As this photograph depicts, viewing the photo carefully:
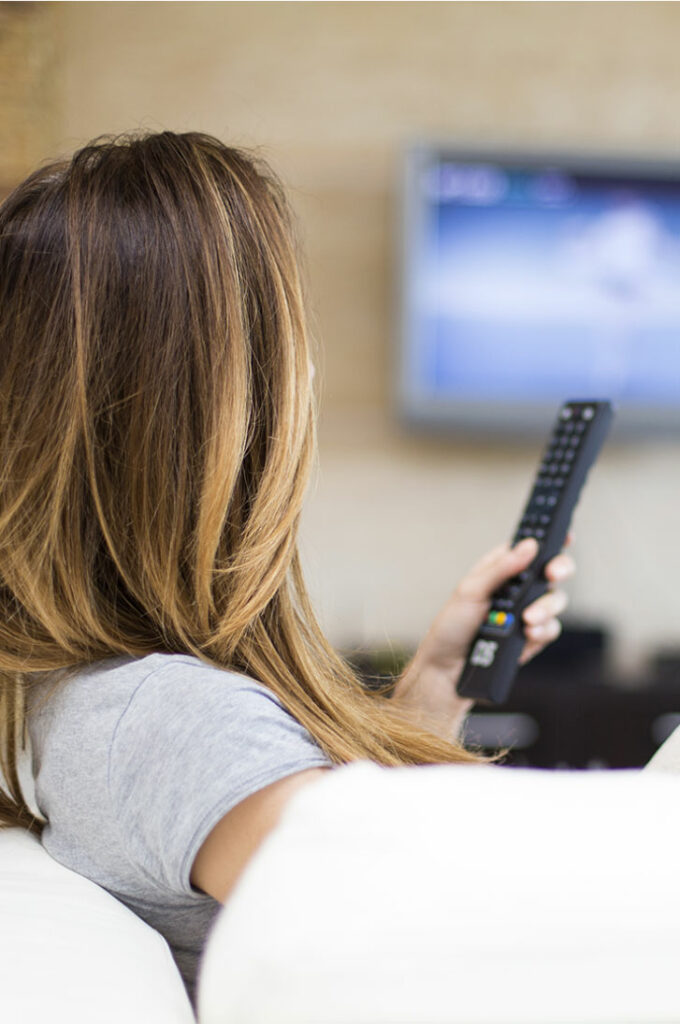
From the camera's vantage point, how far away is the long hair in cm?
68

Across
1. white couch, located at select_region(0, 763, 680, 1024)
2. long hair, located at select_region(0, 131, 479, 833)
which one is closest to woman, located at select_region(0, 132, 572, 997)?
long hair, located at select_region(0, 131, 479, 833)

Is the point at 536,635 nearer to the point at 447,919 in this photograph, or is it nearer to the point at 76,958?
the point at 76,958

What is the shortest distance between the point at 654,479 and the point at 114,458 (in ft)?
7.46

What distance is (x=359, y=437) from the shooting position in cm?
268

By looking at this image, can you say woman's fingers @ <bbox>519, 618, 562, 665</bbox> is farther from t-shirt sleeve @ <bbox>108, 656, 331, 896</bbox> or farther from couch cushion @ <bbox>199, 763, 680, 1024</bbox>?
couch cushion @ <bbox>199, 763, 680, 1024</bbox>

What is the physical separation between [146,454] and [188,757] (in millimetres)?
216

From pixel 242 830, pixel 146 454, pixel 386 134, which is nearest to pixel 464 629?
pixel 146 454

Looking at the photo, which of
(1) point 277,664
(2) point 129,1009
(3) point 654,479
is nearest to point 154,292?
(1) point 277,664

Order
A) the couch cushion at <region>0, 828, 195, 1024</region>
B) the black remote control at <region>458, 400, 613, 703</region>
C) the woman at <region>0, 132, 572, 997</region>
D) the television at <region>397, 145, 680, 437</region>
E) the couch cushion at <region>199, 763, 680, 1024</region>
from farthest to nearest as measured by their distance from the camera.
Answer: the television at <region>397, 145, 680, 437</region> → the black remote control at <region>458, 400, 613, 703</region> → the woman at <region>0, 132, 572, 997</region> → the couch cushion at <region>0, 828, 195, 1024</region> → the couch cushion at <region>199, 763, 680, 1024</region>

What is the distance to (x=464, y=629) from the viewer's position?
44.4 inches

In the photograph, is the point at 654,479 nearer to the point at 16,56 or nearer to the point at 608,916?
the point at 16,56

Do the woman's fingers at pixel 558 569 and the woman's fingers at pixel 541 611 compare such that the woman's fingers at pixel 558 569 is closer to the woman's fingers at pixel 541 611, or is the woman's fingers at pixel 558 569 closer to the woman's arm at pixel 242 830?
the woman's fingers at pixel 541 611

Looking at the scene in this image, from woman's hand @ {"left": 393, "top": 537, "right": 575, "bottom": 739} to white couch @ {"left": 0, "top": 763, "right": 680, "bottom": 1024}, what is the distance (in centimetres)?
73

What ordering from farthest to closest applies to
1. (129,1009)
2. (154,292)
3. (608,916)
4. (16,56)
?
(16,56)
(154,292)
(129,1009)
(608,916)
